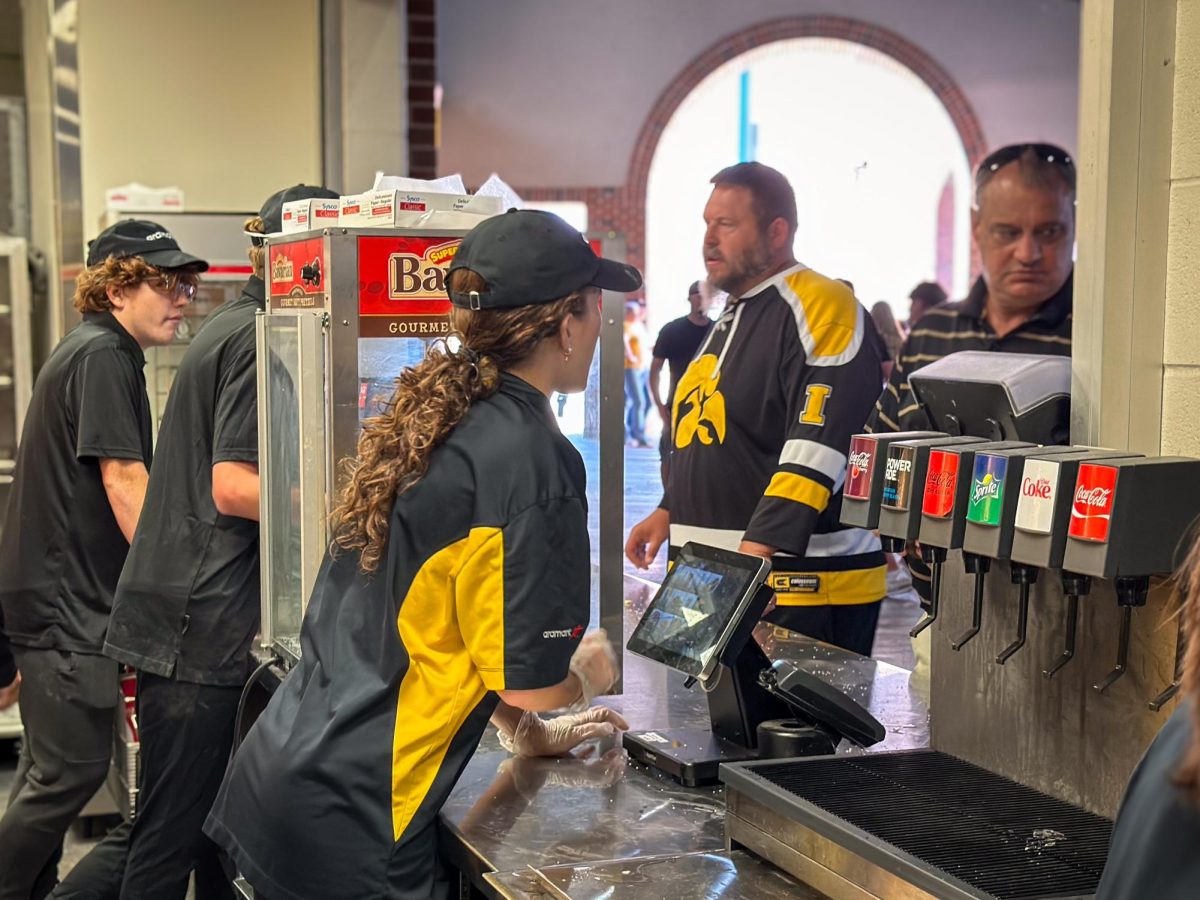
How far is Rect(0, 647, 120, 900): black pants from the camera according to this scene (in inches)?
124

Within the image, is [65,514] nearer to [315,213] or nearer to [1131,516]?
[315,213]

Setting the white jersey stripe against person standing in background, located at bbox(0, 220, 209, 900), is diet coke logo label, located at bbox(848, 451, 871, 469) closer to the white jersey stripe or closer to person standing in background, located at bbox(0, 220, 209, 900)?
the white jersey stripe

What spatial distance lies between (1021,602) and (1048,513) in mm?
201

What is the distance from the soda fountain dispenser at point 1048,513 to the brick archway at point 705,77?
37.4 ft

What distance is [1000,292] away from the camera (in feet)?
9.66

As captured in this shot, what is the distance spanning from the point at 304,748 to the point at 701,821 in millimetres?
511

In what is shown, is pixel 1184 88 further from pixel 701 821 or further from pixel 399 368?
pixel 399 368

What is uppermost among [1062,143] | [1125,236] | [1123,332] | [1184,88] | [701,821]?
[1062,143]

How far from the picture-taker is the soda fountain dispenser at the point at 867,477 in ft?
5.37

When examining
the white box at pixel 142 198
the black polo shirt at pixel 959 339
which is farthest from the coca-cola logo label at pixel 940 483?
the white box at pixel 142 198

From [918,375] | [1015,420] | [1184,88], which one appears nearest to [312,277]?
[918,375]

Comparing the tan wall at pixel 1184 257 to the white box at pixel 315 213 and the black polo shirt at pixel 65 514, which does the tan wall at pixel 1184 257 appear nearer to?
the white box at pixel 315 213

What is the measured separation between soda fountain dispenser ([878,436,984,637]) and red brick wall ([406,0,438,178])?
12.4 ft

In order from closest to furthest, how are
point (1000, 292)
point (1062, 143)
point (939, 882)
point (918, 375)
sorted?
1. point (939, 882)
2. point (918, 375)
3. point (1000, 292)
4. point (1062, 143)
